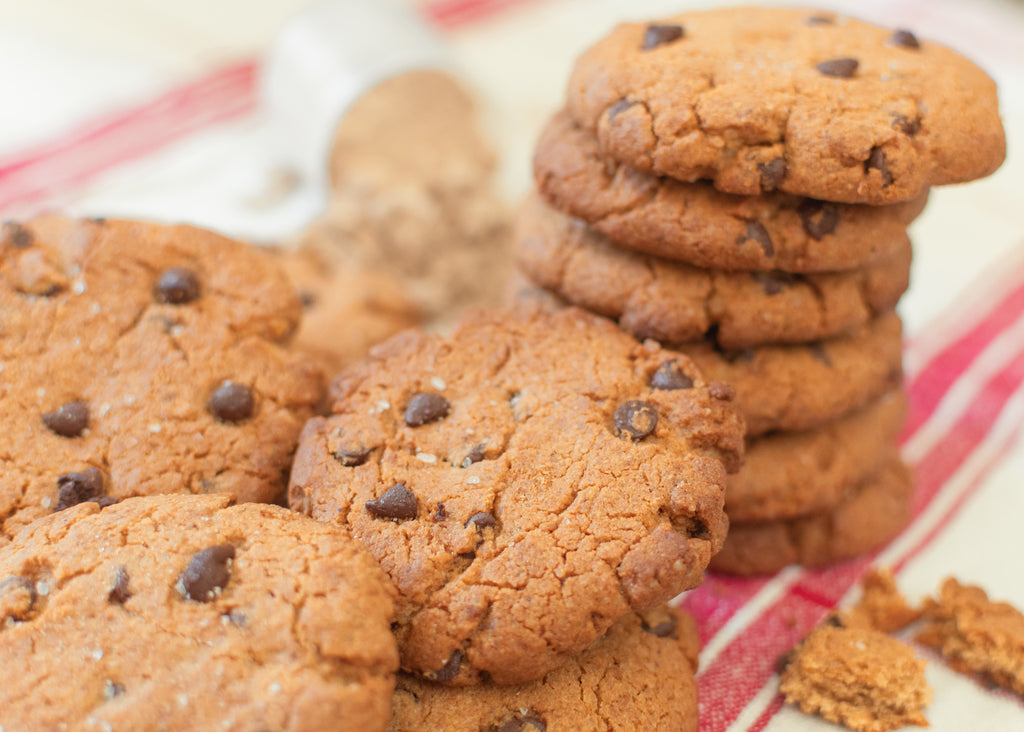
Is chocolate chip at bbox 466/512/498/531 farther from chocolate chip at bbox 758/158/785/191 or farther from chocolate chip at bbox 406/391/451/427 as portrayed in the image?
chocolate chip at bbox 758/158/785/191

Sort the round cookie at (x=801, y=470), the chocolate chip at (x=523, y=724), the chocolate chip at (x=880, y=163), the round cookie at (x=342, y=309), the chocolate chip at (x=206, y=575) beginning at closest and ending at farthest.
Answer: the chocolate chip at (x=206, y=575) < the chocolate chip at (x=523, y=724) < the chocolate chip at (x=880, y=163) < the round cookie at (x=801, y=470) < the round cookie at (x=342, y=309)

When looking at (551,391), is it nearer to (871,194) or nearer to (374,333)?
(871,194)

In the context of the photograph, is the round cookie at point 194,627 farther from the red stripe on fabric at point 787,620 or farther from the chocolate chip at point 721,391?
the red stripe on fabric at point 787,620

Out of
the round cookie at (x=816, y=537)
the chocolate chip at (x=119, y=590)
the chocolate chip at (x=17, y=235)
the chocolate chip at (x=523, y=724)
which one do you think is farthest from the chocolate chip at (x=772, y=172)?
the chocolate chip at (x=17, y=235)

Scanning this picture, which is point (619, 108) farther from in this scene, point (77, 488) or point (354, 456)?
point (77, 488)

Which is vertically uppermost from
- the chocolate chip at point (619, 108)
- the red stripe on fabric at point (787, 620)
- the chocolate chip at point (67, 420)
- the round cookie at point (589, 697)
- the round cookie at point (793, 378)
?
the chocolate chip at point (619, 108)

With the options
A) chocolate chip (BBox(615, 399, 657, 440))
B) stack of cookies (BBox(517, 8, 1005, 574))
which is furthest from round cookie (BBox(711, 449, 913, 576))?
chocolate chip (BBox(615, 399, 657, 440))

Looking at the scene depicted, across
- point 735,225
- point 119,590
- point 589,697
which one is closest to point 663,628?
point 589,697

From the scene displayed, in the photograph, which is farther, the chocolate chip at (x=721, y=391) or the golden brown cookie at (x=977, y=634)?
the golden brown cookie at (x=977, y=634)

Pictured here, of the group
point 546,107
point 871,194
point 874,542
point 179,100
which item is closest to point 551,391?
point 871,194
